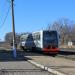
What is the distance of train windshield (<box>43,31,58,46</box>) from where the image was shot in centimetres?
5073

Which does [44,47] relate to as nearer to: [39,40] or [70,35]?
[39,40]

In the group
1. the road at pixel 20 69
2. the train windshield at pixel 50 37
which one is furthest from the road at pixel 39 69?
the train windshield at pixel 50 37

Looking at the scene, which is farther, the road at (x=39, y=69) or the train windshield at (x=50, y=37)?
the train windshield at (x=50, y=37)

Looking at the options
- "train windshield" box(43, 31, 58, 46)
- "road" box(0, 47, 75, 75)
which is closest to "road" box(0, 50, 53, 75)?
"road" box(0, 47, 75, 75)

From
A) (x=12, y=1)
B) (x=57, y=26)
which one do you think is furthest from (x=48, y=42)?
(x=57, y=26)

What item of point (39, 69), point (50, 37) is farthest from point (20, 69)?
point (50, 37)

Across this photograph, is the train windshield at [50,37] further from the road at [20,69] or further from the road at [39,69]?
the road at [20,69]

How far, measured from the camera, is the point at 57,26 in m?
147

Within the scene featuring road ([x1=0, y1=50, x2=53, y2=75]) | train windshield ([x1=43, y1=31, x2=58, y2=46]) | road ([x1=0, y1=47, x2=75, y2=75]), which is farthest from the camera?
train windshield ([x1=43, y1=31, x2=58, y2=46])

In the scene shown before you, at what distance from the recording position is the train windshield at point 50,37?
50.7 m

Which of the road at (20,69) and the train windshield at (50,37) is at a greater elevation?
the train windshield at (50,37)

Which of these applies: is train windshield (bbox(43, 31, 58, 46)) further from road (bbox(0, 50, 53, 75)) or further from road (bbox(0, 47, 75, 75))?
road (bbox(0, 50, 53, 75))

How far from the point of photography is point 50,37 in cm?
5112

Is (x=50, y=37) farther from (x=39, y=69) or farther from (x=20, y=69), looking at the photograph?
(x=39, y=69)
